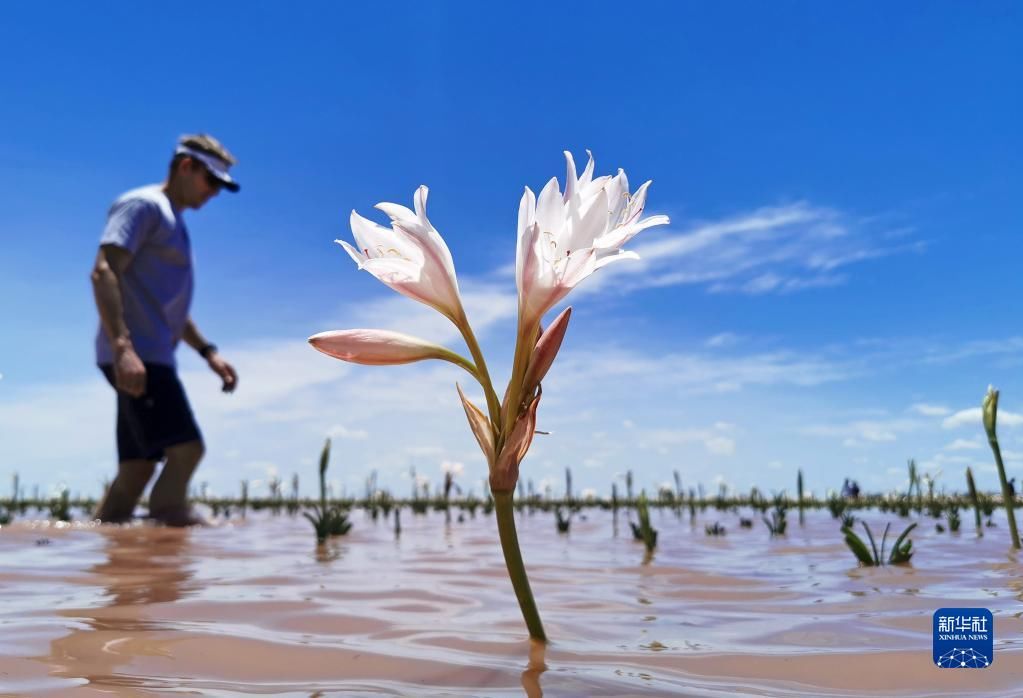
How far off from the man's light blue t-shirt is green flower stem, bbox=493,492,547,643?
5.53 meters

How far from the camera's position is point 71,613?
8.20ft

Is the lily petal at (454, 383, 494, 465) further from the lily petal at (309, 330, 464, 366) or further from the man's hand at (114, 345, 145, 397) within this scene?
the man's hand at (114, 345, 145, 397)

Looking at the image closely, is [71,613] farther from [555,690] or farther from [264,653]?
[555,690]

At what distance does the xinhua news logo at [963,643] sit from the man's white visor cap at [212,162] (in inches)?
256

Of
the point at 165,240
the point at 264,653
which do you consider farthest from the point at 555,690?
the point at 165,240

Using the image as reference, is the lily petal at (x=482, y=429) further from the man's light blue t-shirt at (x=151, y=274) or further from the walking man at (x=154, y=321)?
the man's light blue t-shirt at (x=151, y=274)

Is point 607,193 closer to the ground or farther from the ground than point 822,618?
farther from the ground

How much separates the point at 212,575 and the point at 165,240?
3.80m

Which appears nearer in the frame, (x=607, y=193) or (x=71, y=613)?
(x=607, y=193)

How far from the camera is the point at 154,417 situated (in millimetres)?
6496

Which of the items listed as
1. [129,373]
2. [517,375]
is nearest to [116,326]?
[129,373]

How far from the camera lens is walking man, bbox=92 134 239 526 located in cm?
633

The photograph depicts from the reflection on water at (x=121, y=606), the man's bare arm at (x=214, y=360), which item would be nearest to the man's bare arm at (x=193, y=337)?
the man's bare arm at (x=214, y=360)

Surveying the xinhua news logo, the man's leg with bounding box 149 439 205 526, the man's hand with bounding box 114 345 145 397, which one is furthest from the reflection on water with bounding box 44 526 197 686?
the xinhua news logo
